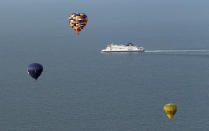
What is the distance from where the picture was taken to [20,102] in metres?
138

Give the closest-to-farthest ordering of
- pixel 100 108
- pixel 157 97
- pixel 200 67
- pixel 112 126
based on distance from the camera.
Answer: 1. pixel 112 126
2. pixel 100 108
3. pixel 157 97
4. pixel 200 67

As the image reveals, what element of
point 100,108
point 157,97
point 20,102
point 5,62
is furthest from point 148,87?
point 5,62

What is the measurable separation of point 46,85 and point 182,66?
4298 centimetres

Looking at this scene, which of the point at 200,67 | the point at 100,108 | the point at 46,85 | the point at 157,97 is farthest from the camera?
the point at 200,67

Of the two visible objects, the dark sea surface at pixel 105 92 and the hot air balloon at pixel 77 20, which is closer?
the hot air balloon at pixel 77 20

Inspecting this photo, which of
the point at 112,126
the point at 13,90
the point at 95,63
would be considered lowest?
the point at 112,126

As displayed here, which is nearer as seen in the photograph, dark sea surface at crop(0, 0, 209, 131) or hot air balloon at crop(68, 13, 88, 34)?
hot air balloon at crop(68, 13, 88, 34)

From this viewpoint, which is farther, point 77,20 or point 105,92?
point 105,92

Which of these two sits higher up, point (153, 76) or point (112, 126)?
point (153, 76)

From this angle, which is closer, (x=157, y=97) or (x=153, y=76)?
(x=157, y=97)

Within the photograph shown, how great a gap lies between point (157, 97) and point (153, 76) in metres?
22.3

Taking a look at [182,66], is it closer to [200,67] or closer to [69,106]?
[200,67]

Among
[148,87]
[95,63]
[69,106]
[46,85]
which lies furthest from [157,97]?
[95,63]

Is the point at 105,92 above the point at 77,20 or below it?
below
